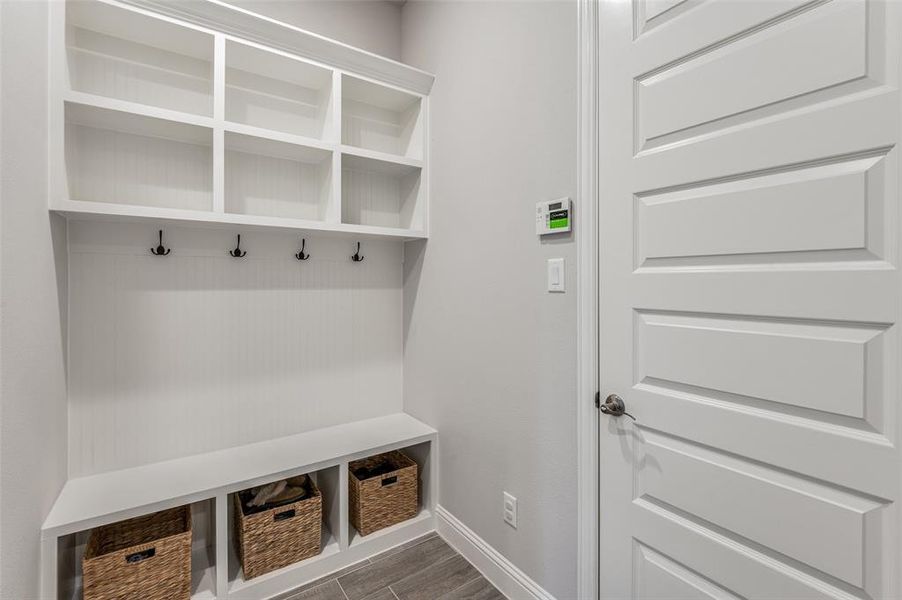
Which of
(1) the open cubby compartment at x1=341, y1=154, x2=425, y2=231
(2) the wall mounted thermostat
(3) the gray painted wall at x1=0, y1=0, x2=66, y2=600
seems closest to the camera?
(3) the gray painted wall at x1=0, y1=0, x2=66, y2=600

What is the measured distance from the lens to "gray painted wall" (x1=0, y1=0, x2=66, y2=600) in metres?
1.11

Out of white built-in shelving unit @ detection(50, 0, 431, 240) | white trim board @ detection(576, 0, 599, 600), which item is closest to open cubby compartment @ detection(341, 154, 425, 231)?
white built-in shelving unit @ detection(50, 0, 431, 240)

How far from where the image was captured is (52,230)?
1460mm

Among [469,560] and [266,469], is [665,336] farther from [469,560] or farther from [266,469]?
[266,469]

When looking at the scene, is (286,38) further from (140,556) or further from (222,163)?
(140,556)

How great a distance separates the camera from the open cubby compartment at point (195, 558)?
1594 mm

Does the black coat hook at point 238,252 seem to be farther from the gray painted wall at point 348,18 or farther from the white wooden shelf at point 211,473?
the gray painted wall at point 348,18

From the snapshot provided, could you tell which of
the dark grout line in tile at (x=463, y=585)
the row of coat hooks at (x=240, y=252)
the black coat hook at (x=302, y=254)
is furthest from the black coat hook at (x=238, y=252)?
the dark grout line in tile at (x=463, y=585)

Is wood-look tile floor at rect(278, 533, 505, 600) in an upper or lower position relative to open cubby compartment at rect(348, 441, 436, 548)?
A: lower

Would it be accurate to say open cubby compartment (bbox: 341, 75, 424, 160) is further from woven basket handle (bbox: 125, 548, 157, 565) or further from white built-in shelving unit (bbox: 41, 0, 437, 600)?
woven basket handle (bbox: 125, 548, 157, 565)

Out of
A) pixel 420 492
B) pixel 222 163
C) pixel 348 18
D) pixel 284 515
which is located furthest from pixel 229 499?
pixel 348 18

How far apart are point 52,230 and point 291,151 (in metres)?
0.94

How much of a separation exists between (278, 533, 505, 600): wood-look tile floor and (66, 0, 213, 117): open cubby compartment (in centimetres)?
219

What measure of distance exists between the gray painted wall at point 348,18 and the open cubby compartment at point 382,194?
2.30ft
